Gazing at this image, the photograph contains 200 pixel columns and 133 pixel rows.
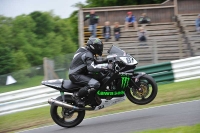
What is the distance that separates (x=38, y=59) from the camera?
90.0 feet

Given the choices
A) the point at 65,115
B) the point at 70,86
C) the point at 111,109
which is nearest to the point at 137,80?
the point at 70,86

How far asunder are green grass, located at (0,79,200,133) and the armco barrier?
0.44 m

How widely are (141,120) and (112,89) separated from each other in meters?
0.93

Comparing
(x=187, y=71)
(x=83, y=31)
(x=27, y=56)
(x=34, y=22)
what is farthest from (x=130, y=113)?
(x=34, y=22)

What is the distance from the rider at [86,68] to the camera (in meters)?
10.3

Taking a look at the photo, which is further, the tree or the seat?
the tree

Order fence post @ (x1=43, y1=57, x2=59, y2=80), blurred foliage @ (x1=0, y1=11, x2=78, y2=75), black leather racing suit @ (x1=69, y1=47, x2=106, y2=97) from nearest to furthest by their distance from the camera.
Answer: black leather racing suit @ (x1=69, y1=47, x2=106, y2=97), fence post @ (x1=43, y1=57, x2=59, y2=80), blurred foliage @ (x1=0, y1=11, x2=78, y2=75)

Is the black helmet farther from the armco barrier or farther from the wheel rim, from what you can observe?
the armco barrier

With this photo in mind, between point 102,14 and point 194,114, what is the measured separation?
13.0 m

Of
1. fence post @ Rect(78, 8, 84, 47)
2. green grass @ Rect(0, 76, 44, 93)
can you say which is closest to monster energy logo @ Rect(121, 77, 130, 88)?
green grass @ Rect(0, 76, 44, 93)

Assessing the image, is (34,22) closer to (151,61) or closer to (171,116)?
(151,61)

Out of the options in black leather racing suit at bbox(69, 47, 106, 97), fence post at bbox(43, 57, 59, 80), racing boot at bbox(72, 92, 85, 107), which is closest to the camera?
black leather racing suit at bbox(69, 47, 106, 97)

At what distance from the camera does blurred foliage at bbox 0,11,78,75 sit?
2497 cm

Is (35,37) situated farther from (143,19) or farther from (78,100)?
(78,100)
